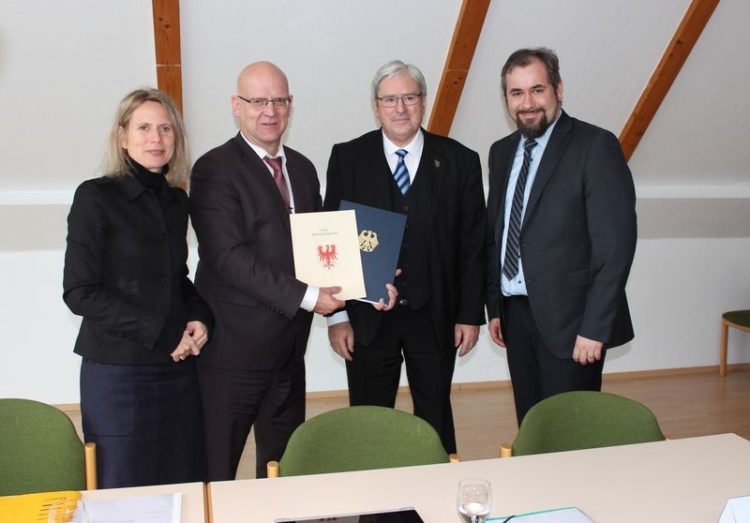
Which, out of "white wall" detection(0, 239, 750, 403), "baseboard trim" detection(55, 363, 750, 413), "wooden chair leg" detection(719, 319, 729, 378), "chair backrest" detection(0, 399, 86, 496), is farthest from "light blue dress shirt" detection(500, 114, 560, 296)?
"wooden chair leg" detection(719, 319, 729, 378)

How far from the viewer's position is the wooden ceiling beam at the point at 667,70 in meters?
4.85

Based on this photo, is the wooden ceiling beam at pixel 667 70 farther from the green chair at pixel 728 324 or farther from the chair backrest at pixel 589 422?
the chair backrest at pixel 589 422

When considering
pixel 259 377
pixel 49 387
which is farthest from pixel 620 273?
pixel 49 387

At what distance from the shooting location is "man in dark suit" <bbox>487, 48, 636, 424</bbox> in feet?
9.82

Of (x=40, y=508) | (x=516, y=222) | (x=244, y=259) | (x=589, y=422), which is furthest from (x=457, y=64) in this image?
(x=40, y=508)

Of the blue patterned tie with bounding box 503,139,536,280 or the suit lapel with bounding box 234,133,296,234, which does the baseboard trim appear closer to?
the blue patterned tie with bounding box 503,139,536,280

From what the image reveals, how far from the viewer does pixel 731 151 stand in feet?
19.4

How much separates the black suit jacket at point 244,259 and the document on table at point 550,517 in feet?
4.14

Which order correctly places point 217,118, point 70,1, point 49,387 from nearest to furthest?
point 70,1 → point 217,118 → point 49,387

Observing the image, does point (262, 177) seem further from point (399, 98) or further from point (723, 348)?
point (723, 348)

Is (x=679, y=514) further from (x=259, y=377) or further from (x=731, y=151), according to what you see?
(x=731, y=151)

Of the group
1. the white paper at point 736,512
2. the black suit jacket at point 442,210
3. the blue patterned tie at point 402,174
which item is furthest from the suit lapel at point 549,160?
the white paper at point 736,512

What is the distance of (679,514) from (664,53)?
3.88 metres

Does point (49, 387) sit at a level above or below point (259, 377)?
below
